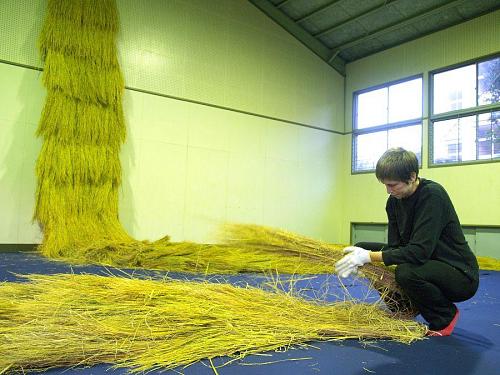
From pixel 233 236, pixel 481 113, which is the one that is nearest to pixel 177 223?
pixel 233 236

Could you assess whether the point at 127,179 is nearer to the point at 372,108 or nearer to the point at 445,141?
the point at 372,108

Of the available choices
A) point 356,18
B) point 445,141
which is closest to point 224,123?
point 356,18

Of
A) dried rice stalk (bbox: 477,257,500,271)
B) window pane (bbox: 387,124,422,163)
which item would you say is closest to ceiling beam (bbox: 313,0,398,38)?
window pane (bbox: 387,124,422,163)

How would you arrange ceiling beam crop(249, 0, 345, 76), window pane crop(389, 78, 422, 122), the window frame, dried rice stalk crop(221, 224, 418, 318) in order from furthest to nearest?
ceiling beam crop(249, 0, 345, 76)
window pane crop(389, 78, 422, 122)
the window frame
dried rice stalk crop(221, 224, 418, 318)

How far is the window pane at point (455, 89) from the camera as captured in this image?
5805 mm

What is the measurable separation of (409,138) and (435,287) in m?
5.25

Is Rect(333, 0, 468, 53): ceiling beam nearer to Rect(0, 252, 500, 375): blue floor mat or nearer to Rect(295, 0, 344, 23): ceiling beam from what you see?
Rect(295, 0, 344, 23): ceiling beam

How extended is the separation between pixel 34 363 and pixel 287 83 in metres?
6.15

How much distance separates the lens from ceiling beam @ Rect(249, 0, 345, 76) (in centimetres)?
656

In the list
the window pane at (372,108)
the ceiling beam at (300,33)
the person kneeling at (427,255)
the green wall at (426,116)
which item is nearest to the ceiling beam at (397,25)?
the ceiling beam at (300,33)

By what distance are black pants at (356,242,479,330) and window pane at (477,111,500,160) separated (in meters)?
4.50

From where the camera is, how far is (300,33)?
22.8 feet

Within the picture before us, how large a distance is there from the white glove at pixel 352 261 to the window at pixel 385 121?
199 inches

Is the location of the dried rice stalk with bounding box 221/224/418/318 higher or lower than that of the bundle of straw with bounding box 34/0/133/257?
lower
